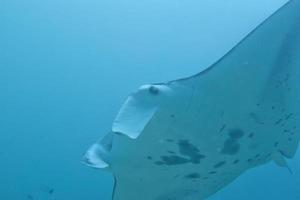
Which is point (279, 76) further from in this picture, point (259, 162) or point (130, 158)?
point (130, 158)

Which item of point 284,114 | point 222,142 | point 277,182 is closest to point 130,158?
point 222,142

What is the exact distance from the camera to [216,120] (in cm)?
262

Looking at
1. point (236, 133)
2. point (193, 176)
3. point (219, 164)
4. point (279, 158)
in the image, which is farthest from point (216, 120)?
point (279, 158)

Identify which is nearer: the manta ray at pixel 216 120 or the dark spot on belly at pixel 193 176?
the manta ray at pixel 216 120

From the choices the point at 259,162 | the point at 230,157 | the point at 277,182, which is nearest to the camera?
the point at 230,157

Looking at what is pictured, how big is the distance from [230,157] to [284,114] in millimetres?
443

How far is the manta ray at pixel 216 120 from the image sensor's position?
8.05 ft

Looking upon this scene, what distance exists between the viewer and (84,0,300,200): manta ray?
8.05 feet

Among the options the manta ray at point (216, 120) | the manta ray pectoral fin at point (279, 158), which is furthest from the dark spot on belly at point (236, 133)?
the manta ray pectoral fin at point (279, 158)

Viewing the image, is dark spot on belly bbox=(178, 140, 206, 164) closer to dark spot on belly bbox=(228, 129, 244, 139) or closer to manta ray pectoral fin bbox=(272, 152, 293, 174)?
dark spot on belly bbox=(228, 129, 244, 139)

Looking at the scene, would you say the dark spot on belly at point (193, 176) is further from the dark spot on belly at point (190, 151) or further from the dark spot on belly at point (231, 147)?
the dark spot on belly at point (231, 147)

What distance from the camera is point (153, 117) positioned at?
8.23 ft

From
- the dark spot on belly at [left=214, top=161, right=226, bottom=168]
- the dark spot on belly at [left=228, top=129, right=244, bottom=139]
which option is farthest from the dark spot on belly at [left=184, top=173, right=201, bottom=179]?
the dark spot on belly at [left=228, top=129, right=244, bottom=139]

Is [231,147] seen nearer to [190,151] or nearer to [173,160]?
[190,151]
